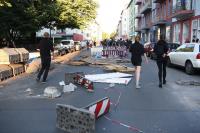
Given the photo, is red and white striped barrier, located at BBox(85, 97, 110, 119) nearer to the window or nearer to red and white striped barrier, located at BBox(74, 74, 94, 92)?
red and white striped barrier, located at BBox(74, 74, 94, 92)

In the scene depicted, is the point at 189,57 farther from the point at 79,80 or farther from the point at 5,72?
the point at 5,72

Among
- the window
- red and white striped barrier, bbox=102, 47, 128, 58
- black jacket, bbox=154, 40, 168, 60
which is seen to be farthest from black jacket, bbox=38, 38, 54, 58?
the window

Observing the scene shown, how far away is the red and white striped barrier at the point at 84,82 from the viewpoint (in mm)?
10000

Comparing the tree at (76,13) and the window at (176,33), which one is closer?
the window at (176,33)

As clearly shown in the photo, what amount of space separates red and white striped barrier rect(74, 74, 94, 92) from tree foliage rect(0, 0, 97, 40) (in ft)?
78.7

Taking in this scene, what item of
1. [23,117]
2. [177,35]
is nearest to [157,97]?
[23,117]

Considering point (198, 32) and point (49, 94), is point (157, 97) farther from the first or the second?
point (198, 32)

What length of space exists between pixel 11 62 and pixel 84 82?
4.92 meters

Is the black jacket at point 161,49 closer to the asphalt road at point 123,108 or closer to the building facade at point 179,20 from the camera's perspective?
the asphalt road at point 123,108

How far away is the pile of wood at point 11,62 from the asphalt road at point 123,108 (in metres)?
2.02

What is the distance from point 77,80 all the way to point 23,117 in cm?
441

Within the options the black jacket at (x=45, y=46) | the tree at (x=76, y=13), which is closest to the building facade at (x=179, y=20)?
the tree at (x=76, y=13)

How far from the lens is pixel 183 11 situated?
3005 centimetres

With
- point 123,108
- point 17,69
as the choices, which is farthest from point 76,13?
point 123,108
